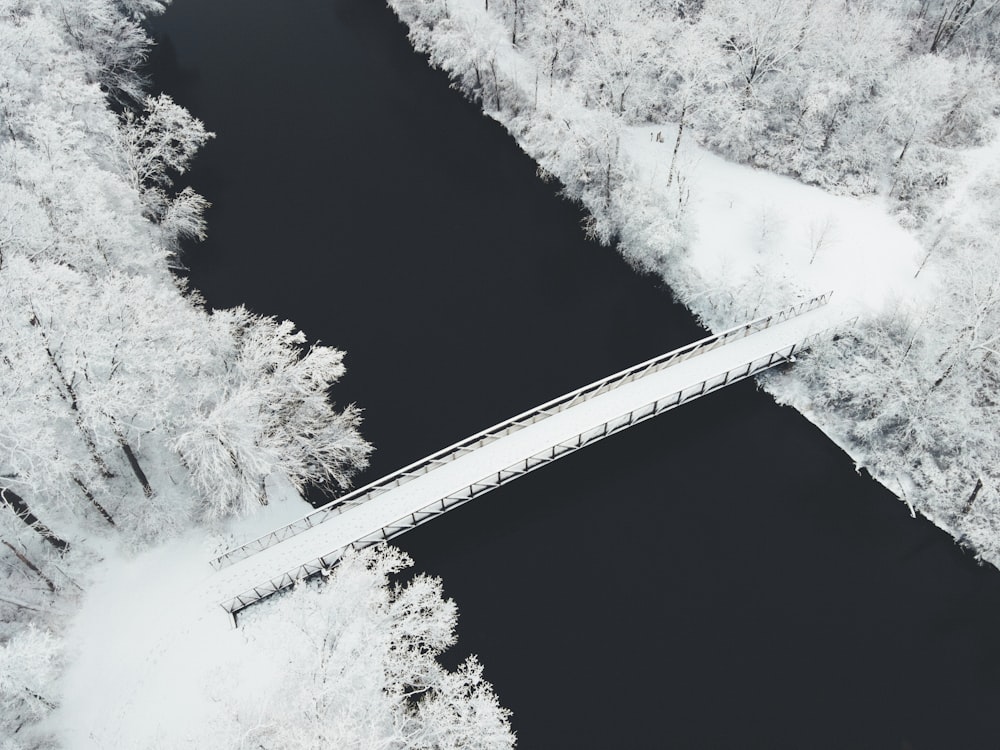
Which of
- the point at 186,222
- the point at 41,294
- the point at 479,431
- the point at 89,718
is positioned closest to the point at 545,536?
the point at 479,431

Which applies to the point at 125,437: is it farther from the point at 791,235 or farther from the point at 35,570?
the point at 791,235

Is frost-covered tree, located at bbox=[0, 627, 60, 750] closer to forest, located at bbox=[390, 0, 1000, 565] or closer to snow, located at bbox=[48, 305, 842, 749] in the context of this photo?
snow, located at bbox=[48, 305, 842, 749]

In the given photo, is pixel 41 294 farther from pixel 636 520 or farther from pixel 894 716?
pixel 894 716

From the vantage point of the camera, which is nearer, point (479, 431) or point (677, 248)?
point (479, 431)

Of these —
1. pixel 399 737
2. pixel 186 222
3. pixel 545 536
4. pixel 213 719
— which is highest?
pixel 186 222

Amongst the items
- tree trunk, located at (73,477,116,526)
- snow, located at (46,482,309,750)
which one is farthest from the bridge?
tree trunk, located at (73,477,116,526)
